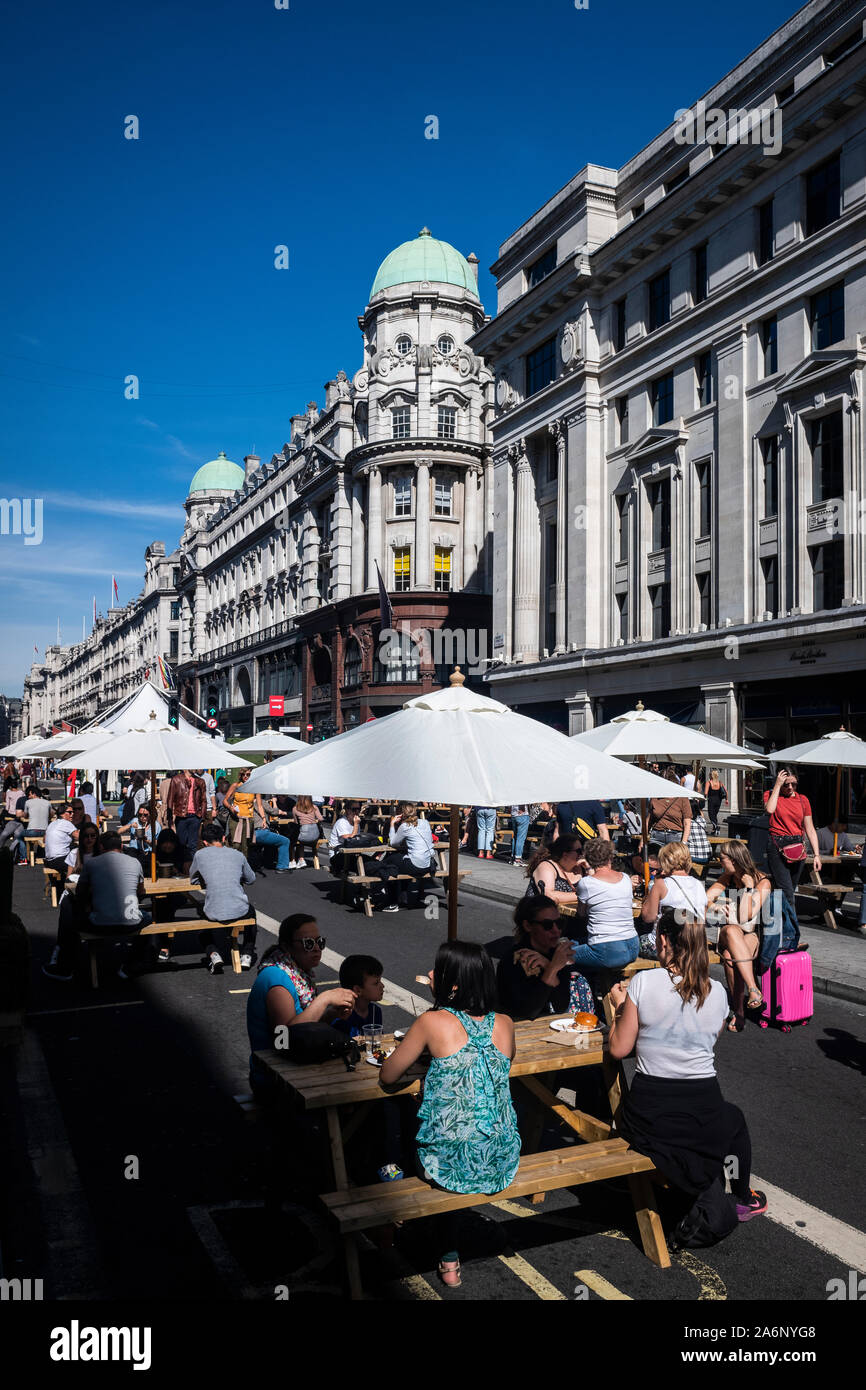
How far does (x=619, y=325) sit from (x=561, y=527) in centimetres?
759

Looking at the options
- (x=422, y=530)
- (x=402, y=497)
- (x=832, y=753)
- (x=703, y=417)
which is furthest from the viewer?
(x=402, y=497)

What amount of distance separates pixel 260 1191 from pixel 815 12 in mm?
32573

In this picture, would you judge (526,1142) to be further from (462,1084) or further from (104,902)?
(104,902)

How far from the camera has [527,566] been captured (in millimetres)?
40031

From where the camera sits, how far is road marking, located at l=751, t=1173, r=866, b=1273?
4.54 meters

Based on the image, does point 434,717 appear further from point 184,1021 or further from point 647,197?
point 647,197

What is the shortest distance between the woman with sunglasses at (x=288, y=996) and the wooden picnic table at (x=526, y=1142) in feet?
0.59

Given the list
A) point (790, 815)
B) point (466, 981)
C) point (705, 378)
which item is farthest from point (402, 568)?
point (466, 981)

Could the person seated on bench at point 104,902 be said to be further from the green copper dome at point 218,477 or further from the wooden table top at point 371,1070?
the green copper dome at point 218,477

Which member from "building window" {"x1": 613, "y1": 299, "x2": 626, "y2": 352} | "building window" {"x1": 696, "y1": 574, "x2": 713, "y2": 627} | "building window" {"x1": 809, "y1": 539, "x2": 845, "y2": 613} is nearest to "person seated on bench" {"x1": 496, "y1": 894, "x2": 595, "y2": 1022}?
"building window" {"x1": 809, "y1": 539, "x2": 845, "y2": 613}

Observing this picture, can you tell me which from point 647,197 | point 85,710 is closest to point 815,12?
point 647,197

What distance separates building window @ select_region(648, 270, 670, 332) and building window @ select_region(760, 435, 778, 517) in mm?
6812

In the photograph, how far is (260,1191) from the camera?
524 centimetres
